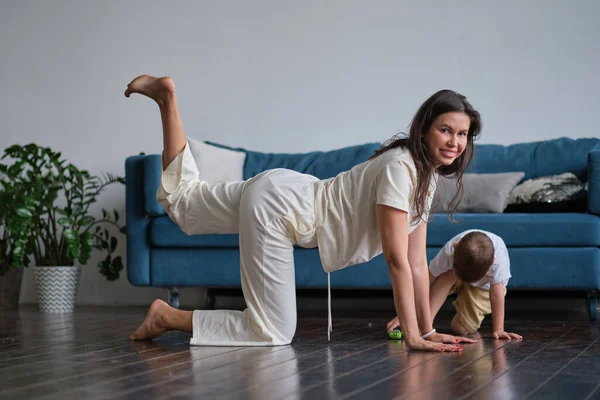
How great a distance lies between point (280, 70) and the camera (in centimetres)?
451

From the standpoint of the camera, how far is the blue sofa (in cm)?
313

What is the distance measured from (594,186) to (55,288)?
2737 mm

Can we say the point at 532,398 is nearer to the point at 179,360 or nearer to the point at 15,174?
the point at 179,360

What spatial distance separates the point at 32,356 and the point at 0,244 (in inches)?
90.4

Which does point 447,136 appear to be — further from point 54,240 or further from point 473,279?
point 54,240

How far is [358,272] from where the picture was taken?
3348 millimetres

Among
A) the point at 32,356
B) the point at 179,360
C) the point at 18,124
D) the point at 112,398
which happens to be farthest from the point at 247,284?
the point at 18,124

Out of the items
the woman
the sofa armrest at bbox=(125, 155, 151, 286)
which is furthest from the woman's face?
the sofa armrest at bbox=(125, 155, 151, 286)

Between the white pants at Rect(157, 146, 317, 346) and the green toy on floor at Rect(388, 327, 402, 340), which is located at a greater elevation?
the white pants at Rect(157, 146, 317, 346)

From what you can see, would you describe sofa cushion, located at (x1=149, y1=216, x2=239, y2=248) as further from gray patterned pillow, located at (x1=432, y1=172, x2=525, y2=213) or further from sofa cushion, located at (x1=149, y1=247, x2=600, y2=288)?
gray patterned pillow, located at (x1=432, y1=172, x2=525, y2=213)

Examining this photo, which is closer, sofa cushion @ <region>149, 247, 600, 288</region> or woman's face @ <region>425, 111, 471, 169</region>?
woman's face @ <region>425, 111, 471, 169</region>

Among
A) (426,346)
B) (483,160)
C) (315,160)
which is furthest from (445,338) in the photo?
(315,160)

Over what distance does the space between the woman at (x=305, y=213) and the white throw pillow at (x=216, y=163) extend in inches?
65.0

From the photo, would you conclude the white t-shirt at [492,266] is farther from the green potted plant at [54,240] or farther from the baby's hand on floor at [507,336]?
the green potted plant at [54,240]
